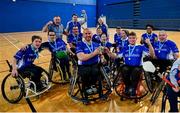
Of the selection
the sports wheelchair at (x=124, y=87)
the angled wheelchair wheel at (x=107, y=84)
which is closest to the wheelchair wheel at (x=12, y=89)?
the angled wheelchair wheel at (x=107, y=84)

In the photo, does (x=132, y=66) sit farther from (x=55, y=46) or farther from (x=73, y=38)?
(x=73, y=38)

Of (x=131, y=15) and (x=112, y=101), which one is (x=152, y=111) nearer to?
(x=112, y=101)

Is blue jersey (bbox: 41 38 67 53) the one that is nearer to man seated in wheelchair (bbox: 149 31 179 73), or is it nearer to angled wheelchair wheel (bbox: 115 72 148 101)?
angled wheelchair wheel (bbox: 115 72 148 101)

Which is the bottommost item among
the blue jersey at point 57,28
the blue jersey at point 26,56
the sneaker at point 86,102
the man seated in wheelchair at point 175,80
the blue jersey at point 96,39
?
the sneaker at point 86,102

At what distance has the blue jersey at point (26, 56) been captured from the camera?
10.7ft

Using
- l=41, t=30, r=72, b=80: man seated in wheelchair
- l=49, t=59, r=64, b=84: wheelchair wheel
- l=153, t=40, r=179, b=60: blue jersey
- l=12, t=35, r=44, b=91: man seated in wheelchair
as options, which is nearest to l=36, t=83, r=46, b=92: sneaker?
l=12, t=35, r=44, b=91: man seated in wheelchair

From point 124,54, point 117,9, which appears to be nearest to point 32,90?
point 124,54

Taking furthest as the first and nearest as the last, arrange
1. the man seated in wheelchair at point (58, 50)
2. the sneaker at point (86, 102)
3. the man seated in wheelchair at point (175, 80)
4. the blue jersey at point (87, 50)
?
the man seated in wheelchair at point (58, 50) → the blue jersey at point (87, 50) → the sneaker at point (86, 102) → the man seated in wheelchair at point (175, 80)

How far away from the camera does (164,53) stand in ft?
12.0

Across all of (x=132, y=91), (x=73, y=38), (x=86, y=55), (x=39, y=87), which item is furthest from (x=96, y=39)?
(x=132, y=91)

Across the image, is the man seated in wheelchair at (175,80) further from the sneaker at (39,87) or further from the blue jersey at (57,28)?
the blue jersey at (57,28)

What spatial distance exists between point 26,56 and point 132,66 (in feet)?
5.07

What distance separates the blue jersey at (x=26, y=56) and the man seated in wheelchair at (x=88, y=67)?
711mm

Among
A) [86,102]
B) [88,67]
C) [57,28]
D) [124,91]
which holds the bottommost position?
[86,102]
